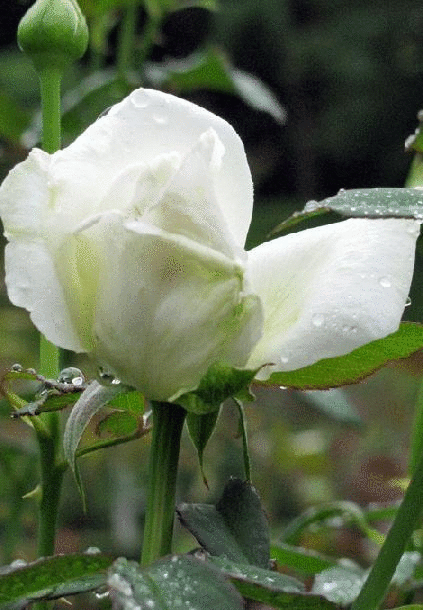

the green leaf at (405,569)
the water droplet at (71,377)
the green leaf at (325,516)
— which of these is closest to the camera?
the water droplet at (71,377)

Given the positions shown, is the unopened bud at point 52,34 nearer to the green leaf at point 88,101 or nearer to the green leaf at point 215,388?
the green leaf at point 215,388

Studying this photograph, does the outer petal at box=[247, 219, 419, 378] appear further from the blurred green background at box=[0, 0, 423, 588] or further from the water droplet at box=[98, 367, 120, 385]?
the blurred green background at box=[0, 0, 423, 588]

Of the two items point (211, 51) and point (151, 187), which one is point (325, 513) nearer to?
point (151, 187)

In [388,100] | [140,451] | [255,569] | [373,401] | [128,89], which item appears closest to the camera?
[255,569]

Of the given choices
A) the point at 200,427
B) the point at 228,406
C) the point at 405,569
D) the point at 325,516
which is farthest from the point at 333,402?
the point at 228,406

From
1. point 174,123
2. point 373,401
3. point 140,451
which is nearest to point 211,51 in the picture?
point 174,123

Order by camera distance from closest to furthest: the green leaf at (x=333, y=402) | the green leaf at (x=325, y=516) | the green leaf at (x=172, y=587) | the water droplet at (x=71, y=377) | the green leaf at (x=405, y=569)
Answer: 1. the green leaf at (x=172, y=587)
2. the water droplet at (x=71, y=377)
3. the green leaf at (x=405, y=569)
4. the green leaf at (x=325, y=516)
5. the green leaf at (x=333, y=402)

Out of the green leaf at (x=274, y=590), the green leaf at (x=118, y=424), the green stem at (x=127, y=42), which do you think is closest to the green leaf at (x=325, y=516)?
the green leaf at (x=118, y=424)
